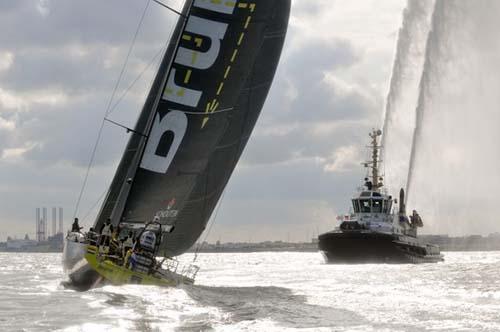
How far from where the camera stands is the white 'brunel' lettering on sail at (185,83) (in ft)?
109

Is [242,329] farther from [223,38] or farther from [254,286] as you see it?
[254,286]

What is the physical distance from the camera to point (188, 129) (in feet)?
111

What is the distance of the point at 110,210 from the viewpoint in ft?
114

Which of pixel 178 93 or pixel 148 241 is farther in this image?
pixel 178 93

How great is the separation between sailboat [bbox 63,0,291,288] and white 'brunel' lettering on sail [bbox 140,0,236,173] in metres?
0.04

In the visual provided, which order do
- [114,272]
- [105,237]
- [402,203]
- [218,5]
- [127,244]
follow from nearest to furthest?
[114,272]
[105,237]
[127,244]
[218,5]
[402,203]

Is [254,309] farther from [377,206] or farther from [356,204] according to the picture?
[356,204]

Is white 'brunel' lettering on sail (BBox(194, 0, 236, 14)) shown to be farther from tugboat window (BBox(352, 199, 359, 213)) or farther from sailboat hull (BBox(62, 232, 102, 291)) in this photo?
tugboat window (BBox(352, 199, 359, 213))

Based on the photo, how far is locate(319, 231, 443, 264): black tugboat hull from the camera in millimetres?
64812

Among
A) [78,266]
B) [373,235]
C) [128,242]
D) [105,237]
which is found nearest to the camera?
[105,237]

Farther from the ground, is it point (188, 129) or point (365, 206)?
point (365, 206)

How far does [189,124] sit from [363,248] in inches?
1322

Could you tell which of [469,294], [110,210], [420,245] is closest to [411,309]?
[469,294]

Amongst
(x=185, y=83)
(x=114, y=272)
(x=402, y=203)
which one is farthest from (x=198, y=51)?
(x=402, y=203)
